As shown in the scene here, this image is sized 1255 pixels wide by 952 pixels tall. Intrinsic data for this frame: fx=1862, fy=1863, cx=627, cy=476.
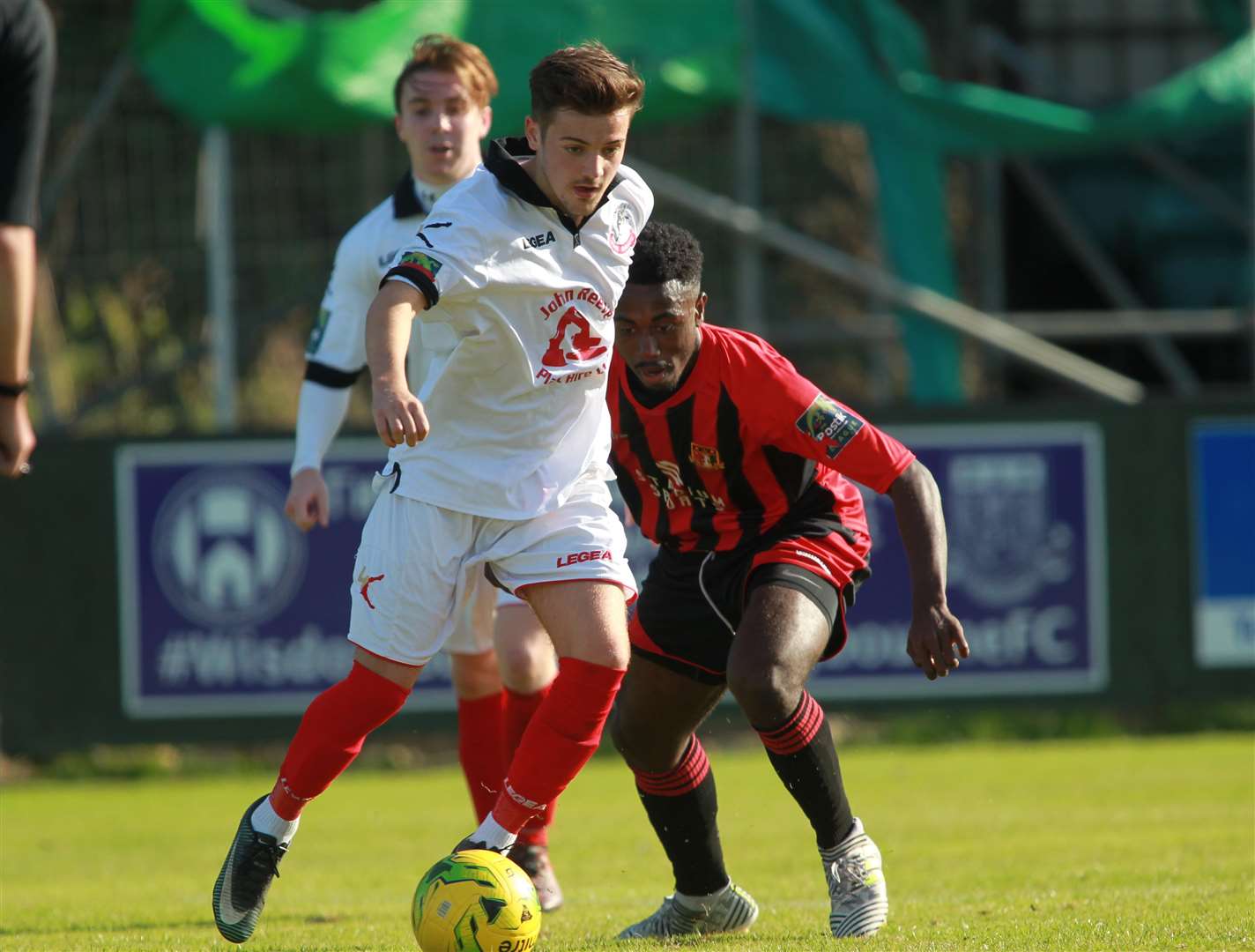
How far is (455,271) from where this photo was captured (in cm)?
443

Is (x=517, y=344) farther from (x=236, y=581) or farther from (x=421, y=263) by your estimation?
(x=236, y=581)

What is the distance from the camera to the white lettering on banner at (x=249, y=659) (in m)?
10.3

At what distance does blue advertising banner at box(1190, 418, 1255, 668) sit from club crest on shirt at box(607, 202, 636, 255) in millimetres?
6713

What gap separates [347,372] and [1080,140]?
632 cm

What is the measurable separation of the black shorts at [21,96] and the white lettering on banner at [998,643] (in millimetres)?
7348

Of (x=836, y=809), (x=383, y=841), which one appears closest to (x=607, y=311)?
(x=836, y=809)

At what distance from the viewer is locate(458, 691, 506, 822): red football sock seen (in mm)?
5867

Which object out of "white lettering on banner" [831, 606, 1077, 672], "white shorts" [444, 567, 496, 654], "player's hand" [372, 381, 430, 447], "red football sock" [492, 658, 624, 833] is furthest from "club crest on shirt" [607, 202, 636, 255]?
"white lettering on banner" [831, 606, 1077, 672]

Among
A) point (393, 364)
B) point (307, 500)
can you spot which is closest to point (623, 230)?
point (393, 364)

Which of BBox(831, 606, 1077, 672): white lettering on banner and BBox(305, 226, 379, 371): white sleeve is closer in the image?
BBox(305, 226, 379, 371): white sleeve

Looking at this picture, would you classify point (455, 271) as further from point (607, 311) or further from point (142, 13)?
point (142, 13)

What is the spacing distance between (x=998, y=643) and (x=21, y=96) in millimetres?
7808

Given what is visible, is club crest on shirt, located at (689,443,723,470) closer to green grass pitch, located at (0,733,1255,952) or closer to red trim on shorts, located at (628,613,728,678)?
red trim on shorts, located at (628,613,728,678)

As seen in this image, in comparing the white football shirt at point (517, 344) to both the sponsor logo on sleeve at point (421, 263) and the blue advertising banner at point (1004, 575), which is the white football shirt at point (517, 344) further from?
the blue advertising banner at point (1004, 575)
